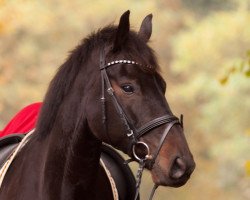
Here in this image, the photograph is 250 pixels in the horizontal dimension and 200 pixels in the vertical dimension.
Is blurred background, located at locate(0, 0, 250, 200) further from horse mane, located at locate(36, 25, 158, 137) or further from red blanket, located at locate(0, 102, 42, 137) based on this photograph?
horse mane, located at locate(36, 25, 158, 137)

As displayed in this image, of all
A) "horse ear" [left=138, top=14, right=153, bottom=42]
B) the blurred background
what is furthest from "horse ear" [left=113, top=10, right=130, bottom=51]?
the blurred background

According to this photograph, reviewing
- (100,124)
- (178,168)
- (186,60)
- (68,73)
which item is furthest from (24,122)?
(186,60)

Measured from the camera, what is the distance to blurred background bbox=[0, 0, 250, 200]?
776 cm

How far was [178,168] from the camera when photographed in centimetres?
257

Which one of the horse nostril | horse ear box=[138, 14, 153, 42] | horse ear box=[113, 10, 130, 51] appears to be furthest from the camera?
horse ear box=[138, 14, 153, 42]

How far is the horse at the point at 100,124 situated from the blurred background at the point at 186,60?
470 centimetres

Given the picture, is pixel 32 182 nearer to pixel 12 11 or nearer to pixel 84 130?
pixel 84 130

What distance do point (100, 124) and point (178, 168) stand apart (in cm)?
38

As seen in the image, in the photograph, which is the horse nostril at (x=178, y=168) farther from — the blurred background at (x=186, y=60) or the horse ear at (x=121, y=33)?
the blurred background at (x=186, y=60)

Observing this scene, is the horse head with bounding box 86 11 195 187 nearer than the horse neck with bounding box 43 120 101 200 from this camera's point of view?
Yes

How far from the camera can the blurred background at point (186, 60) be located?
25.5 ft

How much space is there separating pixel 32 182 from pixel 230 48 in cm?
523

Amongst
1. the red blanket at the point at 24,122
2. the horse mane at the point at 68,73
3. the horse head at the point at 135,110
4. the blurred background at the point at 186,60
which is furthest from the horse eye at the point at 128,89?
the blurred background at the point at 186,60

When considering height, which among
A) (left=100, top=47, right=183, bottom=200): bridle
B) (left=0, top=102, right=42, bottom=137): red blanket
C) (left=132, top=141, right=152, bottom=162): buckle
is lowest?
(left=132, top=141, right=152, bottom=162): buckle
